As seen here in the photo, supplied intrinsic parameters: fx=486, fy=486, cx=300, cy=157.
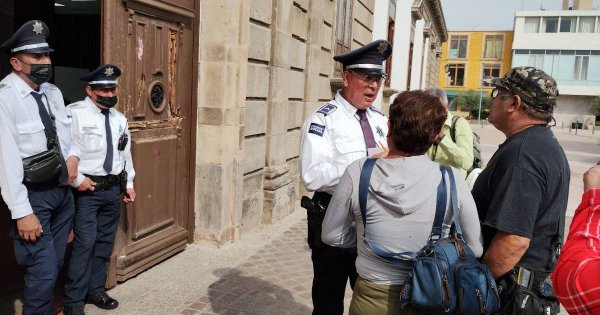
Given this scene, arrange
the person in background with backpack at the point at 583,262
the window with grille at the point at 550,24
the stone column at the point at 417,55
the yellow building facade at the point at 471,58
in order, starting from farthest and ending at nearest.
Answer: the yellow building facade at the point at 471,58, the window with grille at the point at 550,24, the stone column at the point at 417,55, the person in background with backpack at the point at 583,262

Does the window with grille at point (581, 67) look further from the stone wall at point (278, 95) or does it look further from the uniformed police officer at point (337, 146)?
the uniformed police officer at point (337, 146)

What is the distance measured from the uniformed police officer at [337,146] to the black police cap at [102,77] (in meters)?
1.69

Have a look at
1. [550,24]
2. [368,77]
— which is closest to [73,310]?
[368,77]

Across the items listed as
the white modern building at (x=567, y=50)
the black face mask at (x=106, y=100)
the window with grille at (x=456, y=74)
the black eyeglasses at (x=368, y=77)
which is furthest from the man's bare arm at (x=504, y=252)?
the window with grille at (x=456, y=74)

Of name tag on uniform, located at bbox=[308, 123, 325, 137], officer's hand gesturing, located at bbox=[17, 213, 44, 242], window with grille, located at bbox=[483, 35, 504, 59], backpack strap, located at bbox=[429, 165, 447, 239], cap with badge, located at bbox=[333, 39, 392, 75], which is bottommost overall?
officer's hand gesturing, located at bbox=[17, 213, 44, 242]

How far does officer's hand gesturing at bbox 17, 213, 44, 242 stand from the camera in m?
3.02

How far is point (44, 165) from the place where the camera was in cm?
314

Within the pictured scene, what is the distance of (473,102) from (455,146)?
56113 millimetres

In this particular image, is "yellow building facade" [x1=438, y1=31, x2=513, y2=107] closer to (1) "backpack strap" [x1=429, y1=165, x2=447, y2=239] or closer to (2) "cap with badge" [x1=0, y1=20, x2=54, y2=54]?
(2) "cap with badge" [x1=0, y1=20, x2=54, y2=54]

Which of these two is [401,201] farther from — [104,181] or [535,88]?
[104,181]

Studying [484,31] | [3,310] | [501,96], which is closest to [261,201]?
[3,310]

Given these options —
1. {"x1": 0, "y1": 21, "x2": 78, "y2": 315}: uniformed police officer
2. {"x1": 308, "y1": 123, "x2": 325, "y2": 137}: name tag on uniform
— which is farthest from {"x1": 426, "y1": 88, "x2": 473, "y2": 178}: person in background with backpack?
{"x1": 0, "y1": 21, "x2": 78, "y2": 315}: uniformed police officer

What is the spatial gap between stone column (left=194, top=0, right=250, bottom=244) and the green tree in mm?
53580

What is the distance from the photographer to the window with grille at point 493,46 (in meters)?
61.6
